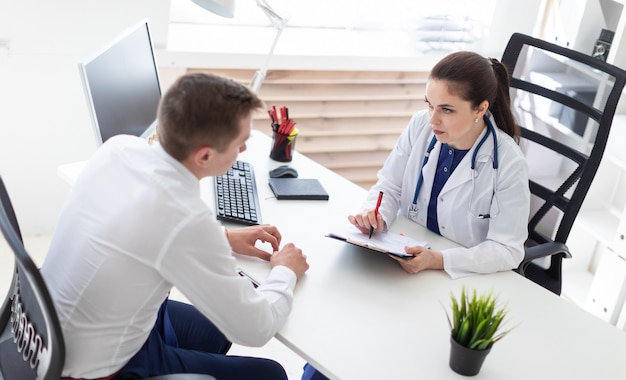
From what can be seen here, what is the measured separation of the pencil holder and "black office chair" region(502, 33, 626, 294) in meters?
0.74

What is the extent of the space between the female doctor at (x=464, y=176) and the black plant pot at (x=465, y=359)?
1.18 feet

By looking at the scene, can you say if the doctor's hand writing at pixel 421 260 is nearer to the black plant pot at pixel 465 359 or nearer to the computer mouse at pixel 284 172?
the black plant pot at pixel 465 359

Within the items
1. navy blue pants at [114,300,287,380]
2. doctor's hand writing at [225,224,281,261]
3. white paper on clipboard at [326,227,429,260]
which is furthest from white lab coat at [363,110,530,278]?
navy blue pants at [114,300,287,380]

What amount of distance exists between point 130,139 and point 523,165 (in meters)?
1.06

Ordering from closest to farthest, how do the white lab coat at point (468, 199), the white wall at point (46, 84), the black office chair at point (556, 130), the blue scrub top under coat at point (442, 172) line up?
the white lab coat at point (468, 199) < the blue scrub top under coat at point (442, 172) < the black office chair at point (556, 130) < the white wall at point (46, 84)

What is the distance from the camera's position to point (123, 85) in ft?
6.69

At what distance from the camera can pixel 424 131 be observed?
2.18 metres

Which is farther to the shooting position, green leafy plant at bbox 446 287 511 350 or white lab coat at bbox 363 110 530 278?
white lab coat at bbox 363 110 530 278

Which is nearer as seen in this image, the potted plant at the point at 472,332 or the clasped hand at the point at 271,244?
the potted plant at the point at 472,332

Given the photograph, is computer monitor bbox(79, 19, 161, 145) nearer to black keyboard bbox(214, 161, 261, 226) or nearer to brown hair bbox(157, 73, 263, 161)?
black keyboard bbox(214, 161, 261, 226)

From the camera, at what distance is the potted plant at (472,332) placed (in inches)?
57.5

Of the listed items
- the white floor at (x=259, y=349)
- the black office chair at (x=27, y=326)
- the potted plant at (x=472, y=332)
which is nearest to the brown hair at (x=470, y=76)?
the potted plant at (x=472, y=332)

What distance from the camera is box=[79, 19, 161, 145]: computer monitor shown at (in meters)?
1.86

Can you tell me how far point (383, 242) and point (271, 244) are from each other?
0.29 meters
